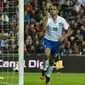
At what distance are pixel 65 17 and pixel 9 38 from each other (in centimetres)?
766

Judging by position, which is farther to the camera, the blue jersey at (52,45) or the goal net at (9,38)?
the goal net at (9,38)

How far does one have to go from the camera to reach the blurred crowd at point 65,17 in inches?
738

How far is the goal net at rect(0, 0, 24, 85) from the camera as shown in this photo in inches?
465

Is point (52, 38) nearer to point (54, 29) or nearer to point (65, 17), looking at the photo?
point (54, 29)

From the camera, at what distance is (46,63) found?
1113 cm

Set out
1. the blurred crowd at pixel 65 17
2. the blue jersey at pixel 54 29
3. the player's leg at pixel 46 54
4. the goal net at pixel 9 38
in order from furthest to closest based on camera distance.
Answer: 1. the blurred crowd at pixel 65 17
2. the goal net at pixel 9 38
3. the blue jersey at pixel 54 29
4. the player's leg at pixel 46 54

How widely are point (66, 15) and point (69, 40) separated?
2283 mm

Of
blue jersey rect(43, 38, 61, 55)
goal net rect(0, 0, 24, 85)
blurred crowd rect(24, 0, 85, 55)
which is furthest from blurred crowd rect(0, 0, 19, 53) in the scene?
blurred crowd rect(24, 0, 85, 55)

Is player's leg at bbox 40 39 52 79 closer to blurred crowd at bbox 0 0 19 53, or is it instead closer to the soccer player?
the soccer player

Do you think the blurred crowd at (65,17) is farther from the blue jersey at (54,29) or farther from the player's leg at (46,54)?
the player's leg at (46,54)

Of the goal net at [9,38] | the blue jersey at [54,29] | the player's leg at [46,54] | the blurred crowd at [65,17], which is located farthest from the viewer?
the blurred crowd at [65,17]

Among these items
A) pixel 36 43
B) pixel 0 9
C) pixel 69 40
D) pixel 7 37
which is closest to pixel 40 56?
pixel 36 43

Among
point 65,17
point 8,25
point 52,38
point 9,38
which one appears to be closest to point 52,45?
point 52,38

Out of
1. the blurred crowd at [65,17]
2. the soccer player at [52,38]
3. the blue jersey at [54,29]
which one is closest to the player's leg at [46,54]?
the soccer player at [52,38]
